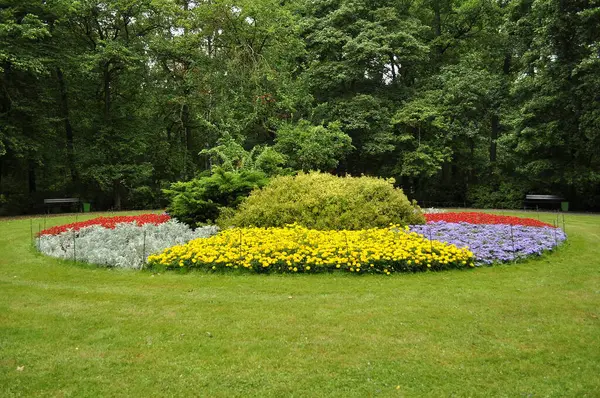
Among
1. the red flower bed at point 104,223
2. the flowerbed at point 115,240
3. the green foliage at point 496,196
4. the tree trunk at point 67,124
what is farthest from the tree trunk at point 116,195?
the green foliage at point 496,196

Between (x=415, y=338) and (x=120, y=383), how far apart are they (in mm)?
2506

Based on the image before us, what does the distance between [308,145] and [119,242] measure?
981 cm

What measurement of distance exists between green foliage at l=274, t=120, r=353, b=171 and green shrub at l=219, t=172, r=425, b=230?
6980 mm

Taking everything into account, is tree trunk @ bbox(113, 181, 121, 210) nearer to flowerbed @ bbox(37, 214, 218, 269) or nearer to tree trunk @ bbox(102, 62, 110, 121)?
tree trunk @ bbox(102, 62, 110, 121)

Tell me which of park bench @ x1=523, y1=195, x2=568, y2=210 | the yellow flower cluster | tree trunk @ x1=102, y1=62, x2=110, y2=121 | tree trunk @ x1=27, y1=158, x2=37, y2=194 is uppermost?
tree trunk @ x1=102, y1=62, x2=110, y2=121

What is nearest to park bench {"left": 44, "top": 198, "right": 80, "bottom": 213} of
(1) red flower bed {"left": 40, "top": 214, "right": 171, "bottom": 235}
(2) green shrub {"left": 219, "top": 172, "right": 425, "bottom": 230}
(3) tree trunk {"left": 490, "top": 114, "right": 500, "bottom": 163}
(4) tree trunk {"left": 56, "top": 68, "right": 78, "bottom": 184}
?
(4) tree trunk {"left": 56, "top": 68, "right": 78, "bottom": 184}

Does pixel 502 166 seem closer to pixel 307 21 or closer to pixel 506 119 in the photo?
pixel 506 119

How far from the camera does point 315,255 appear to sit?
6680mm

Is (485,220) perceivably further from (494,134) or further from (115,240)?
(494,134)

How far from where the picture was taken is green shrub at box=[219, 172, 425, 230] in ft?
29.4

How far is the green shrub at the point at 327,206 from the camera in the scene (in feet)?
29.4

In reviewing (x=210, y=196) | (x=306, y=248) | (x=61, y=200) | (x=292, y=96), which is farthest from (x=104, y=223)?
(x=292, y=96)

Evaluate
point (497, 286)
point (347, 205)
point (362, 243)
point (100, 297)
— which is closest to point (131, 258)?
point (100, 297)

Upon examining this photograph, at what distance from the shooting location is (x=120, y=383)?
325cm
